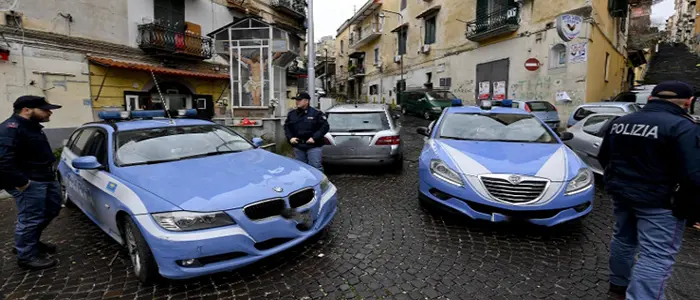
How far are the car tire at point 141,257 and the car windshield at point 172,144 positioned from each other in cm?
87

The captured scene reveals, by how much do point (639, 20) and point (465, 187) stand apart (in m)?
35.6

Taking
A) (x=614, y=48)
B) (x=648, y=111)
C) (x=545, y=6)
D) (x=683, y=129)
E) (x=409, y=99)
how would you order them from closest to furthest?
(x=683, y=129), (x=648, y=111), (x=545, y=6), (x=614, y=48), (x=409, y=99)

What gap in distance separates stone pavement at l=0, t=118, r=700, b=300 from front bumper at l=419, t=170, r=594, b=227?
0.26 meters

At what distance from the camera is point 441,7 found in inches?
853

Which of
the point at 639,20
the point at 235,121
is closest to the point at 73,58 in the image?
the point at 235,121

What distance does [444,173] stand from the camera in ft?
13.7

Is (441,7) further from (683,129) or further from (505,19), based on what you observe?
(683,129)

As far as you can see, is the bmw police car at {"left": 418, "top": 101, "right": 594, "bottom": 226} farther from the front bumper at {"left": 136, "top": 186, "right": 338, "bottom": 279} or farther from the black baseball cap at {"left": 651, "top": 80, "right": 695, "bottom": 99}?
the front bumper at {"left": 136, "top": 186, "right": 338, "bottom": 279}

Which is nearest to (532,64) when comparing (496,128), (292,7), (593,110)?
(593,110)

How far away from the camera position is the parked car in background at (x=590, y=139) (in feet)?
21.1

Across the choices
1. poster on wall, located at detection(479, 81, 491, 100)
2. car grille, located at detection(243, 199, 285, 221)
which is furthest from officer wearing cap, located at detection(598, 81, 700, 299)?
poster on wall, located at detection(479, 81, 491, 100)

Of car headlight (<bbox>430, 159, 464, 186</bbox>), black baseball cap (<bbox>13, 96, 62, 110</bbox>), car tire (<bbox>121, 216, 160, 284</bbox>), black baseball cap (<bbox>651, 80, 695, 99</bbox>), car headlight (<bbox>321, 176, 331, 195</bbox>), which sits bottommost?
car tire (<bbox>121, 216, 160, 284</bbox>)

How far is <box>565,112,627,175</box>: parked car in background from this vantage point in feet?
21.1

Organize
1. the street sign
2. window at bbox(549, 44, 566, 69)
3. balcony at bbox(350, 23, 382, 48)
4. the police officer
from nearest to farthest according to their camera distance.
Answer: the police officer < window at bbox(549, 44, 566, 69) < the street sign < balcony at bbox(350, 23, 382, 48)
